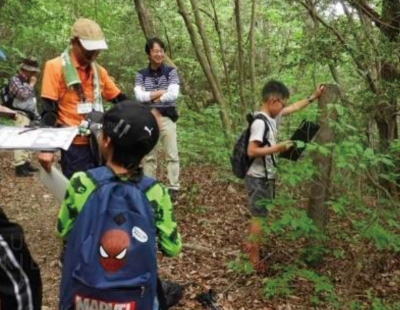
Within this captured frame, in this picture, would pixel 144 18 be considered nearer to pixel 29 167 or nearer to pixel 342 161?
pixel 29 167

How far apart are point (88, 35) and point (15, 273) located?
2.60 meters

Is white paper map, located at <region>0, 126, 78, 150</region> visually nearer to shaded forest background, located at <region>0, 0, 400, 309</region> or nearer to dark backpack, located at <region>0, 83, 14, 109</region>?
shaded forest background, located at <region>0, 0, 400, 309</region>

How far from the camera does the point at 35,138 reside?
11.5 ft

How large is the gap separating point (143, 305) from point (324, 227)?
2938 mm

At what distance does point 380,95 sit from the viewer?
17.5ft

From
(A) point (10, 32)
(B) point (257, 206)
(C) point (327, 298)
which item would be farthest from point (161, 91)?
(A) point (10, 32)

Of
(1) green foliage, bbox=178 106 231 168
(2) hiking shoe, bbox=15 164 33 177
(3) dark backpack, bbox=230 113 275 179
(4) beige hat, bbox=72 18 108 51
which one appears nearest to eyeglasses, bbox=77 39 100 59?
(4) beige hat, bbox=72 18 108 51

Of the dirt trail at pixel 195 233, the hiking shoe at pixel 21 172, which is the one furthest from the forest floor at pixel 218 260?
the hiking shoe at pixel 21 172

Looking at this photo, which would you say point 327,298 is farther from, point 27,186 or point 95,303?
point 27,186

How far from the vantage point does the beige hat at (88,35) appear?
388 cm

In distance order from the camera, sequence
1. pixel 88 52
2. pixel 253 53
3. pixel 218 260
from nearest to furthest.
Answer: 1. pixel 88 52
2. pixel 218 260
3. pixel 253 53

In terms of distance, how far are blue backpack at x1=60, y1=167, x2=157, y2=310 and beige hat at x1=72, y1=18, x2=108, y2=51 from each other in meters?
1.87

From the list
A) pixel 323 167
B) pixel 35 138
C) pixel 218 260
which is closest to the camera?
pixel 35 138

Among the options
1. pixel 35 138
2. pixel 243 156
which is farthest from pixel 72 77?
pixel 243 156
